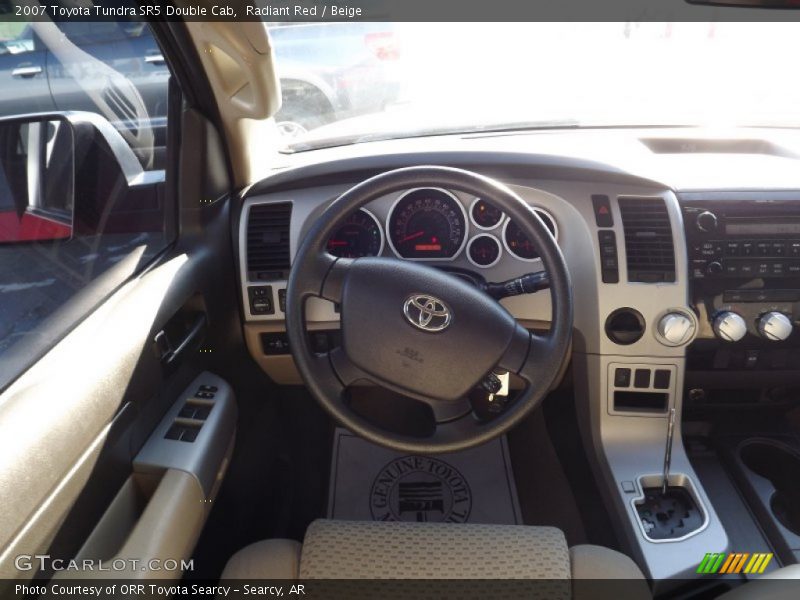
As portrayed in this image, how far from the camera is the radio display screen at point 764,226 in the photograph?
1885 mm

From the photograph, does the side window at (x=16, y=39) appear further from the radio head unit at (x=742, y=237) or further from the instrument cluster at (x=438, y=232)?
the radio head unit at (x=742, y=237)

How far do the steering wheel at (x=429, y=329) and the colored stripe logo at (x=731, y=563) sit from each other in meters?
0.77

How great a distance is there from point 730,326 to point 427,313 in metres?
1.03

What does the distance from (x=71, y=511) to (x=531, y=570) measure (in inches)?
37.1

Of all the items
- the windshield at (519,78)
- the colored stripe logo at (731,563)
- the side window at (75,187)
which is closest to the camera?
the side window at (75,187)

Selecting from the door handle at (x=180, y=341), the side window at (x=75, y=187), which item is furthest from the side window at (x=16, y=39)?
the door handle at (x=180, y=341)

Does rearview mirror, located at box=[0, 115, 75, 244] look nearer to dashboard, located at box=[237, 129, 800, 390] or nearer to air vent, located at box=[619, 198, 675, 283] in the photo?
dashboard, located at box=[237, 129, 800, 390]

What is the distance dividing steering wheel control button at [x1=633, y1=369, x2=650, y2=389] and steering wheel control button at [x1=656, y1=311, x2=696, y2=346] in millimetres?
134

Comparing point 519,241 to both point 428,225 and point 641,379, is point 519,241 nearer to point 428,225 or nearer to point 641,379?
point 428,225

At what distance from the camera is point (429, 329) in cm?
143

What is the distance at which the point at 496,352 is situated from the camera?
1426 mm

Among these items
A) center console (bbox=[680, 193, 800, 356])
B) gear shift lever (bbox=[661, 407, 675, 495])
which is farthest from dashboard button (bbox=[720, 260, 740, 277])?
gear shift lever (bbox=[661, 407, 675, 495])

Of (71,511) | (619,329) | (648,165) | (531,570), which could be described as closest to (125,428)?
(71,511)
